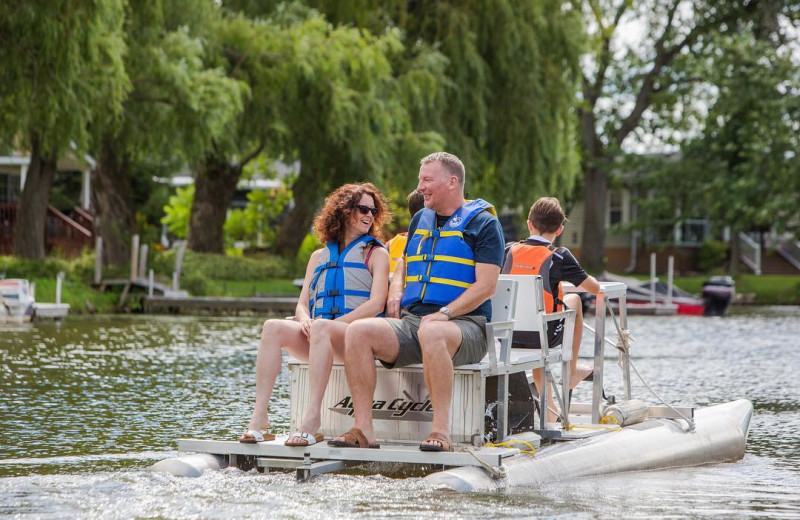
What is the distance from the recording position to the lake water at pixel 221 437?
23.3ft

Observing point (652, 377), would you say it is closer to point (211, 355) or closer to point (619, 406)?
point (211, 355)

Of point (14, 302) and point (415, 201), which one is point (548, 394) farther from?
point (14, 302)

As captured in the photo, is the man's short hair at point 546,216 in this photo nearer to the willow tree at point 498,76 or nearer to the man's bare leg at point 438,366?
the man's bare leg at point 438,366

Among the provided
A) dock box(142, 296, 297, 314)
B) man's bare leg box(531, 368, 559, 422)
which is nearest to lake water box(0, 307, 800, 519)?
man's bare leg box(531, 368, 559, 422)

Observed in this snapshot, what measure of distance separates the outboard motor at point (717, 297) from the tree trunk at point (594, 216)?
18385 millimetres

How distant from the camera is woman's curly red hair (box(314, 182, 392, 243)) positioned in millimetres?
8008

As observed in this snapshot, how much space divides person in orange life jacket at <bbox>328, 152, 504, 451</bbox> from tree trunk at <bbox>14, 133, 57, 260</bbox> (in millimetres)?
21324

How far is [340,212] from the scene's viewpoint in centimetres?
801

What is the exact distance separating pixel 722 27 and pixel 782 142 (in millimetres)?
9169

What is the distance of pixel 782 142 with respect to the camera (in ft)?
142

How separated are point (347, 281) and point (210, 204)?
95.1 ft

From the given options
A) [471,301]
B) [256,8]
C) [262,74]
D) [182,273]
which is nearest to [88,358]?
[471,301]

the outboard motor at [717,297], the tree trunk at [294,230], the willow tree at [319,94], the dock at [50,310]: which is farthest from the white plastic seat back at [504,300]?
the tree trunk at [294,230]

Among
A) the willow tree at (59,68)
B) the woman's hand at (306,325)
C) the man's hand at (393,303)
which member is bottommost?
the woman's hand at (306,325)
